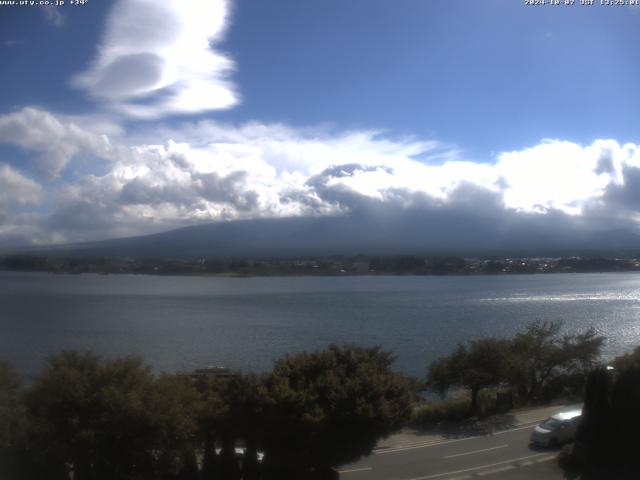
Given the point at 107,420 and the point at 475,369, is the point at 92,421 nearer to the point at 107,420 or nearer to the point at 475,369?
the point at 107,420

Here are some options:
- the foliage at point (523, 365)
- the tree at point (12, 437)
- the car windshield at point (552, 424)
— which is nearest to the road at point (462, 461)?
the car windshield at point (552, 424)

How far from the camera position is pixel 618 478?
28.0 ft

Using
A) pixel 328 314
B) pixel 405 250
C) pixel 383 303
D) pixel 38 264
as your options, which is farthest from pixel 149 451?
pixel 405 250

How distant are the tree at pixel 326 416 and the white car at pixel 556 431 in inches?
140

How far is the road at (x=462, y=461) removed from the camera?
32.4 ft

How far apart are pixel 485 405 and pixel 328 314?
102 feet

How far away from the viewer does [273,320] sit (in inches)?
1678

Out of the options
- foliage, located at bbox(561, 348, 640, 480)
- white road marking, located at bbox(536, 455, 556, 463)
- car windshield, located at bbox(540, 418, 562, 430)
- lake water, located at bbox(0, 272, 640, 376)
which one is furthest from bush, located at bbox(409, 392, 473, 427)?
lake water, located at bbox(0, 272, 640, 376)

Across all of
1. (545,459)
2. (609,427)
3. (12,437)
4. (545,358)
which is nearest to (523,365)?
(545,358)

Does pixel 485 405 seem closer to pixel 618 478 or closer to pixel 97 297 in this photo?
pixel 618 478

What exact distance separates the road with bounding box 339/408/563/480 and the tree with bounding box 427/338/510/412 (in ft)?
12.9

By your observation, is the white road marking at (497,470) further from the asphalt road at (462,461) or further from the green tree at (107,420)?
the green tree at (107,420)

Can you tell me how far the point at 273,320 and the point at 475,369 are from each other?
26.7 metres

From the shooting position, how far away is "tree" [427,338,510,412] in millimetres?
16891
